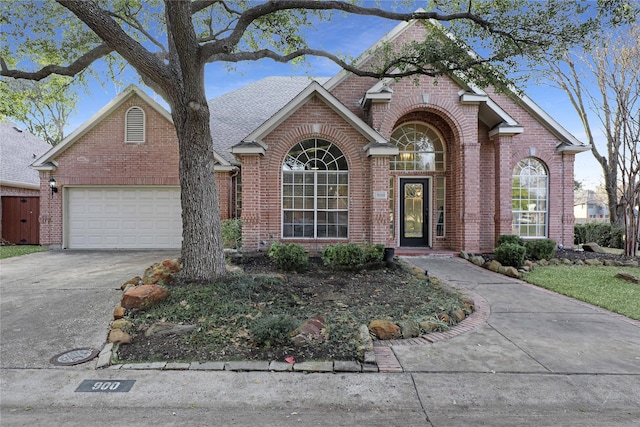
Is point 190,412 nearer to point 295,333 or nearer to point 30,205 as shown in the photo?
point 295,333

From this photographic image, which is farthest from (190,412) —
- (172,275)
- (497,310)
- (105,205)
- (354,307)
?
(105,205)

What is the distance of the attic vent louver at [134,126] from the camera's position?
11711mm

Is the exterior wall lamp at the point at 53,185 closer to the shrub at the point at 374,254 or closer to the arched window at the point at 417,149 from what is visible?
the shrub at the point at 374,254

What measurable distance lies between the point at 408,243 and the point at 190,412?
900 centimetres

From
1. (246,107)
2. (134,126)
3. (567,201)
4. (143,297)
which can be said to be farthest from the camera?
(246,107)

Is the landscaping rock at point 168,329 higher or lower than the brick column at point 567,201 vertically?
lower

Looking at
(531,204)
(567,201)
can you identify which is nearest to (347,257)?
(531,204)

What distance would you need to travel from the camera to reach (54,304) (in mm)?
5312

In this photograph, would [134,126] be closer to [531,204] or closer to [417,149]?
[417,149]

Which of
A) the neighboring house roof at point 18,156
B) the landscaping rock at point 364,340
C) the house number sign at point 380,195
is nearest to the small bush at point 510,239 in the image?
the house number sign at point 380,195

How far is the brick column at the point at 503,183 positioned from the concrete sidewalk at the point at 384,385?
5605 mm

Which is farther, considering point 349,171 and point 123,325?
point 349,171

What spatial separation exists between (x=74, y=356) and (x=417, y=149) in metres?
10.1

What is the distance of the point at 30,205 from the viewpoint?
1379cm
